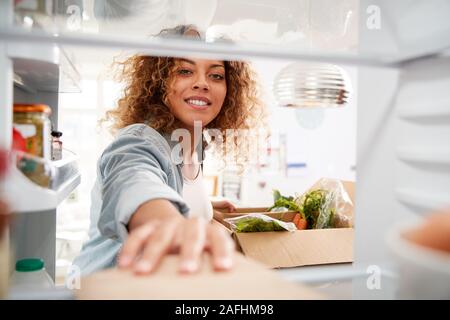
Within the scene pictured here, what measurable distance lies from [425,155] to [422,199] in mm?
79

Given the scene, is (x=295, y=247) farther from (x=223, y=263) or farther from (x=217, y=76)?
(x=223, y=263)

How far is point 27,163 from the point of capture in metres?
0.56

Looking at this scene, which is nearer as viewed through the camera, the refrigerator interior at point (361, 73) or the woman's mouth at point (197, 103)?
the refrigerator interior at point (361, 73)

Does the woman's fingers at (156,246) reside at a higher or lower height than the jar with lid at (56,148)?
lower

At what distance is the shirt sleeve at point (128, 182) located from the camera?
64 centimetres

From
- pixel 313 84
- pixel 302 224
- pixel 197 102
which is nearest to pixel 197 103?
pixel 197 102

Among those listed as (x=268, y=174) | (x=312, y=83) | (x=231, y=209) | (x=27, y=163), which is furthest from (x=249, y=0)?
(x=268, y=174)

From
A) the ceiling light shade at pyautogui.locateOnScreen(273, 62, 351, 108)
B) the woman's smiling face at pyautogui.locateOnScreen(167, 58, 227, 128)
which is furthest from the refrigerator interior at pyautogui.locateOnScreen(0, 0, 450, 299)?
→ the woman's smiling face at pyautogui.locateOnScreen(167, 58, 227, 128)

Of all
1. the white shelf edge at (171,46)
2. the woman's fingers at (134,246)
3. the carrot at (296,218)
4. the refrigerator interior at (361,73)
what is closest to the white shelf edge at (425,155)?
the refrigerator interior at (361,73)

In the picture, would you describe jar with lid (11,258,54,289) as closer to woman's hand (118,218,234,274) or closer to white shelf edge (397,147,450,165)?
woman's hand (118,218,234,274)

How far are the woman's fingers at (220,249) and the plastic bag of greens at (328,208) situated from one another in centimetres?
138

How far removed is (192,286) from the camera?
0.43m

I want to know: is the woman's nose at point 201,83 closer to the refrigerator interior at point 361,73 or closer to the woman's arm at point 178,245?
the refrigerator interior at point 361,73
